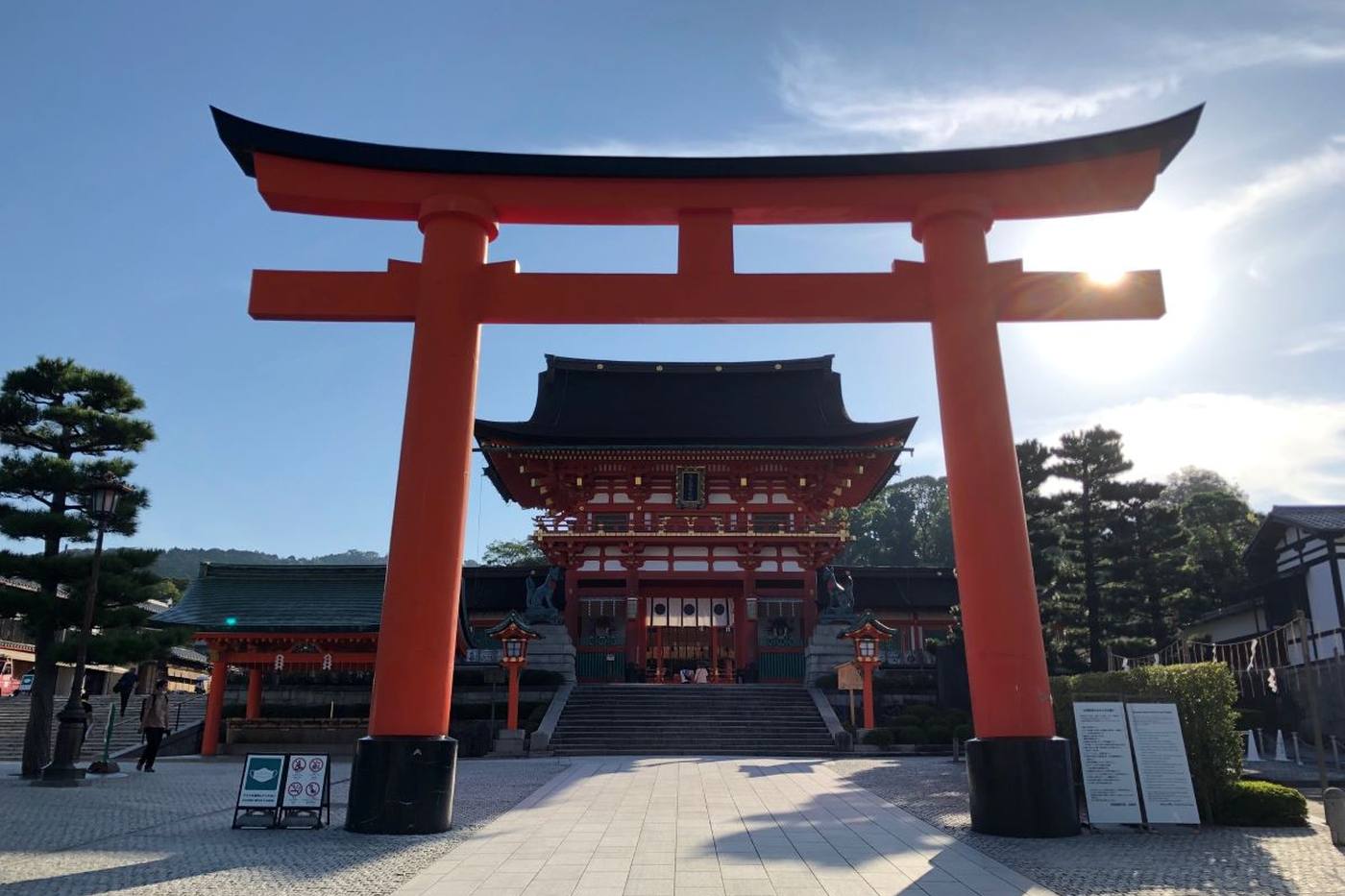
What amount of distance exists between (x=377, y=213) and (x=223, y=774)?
11.4 metres

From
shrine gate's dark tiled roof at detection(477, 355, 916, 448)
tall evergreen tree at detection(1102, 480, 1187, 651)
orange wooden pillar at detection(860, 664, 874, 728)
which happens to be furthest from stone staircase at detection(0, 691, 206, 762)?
tall evergreen tree at detection(1102, 480, 1187, 651)

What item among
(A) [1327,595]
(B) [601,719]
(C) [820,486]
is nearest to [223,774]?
(B) [601,719]

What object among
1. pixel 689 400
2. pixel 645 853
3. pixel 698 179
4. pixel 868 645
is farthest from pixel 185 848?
pixel 689 400

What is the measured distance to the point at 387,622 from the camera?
335 inches

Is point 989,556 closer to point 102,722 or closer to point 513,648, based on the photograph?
point 513,648

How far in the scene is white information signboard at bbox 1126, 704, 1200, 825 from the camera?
28.3 ft

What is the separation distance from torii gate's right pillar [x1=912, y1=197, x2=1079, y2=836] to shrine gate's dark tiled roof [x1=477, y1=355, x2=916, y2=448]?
18569 millimetres

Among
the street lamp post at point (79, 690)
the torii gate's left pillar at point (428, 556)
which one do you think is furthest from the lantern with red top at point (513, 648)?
the torii gate's left pillar at point (428, 556)

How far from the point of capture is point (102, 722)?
24031 millimetres

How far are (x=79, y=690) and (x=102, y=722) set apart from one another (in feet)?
41.2

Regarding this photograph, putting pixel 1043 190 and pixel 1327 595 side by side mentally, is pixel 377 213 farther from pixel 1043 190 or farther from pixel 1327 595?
pixel 1327 595

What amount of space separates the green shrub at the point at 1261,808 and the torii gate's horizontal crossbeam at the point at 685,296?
5194mm

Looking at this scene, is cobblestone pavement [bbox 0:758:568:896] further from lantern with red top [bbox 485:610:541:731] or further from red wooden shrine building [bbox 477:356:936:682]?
red wooden shrine building [bbox 477:356:936:682]

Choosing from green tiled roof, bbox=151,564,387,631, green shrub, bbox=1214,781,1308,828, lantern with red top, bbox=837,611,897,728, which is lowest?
green shrub, bbox=1214,781,1308,828
